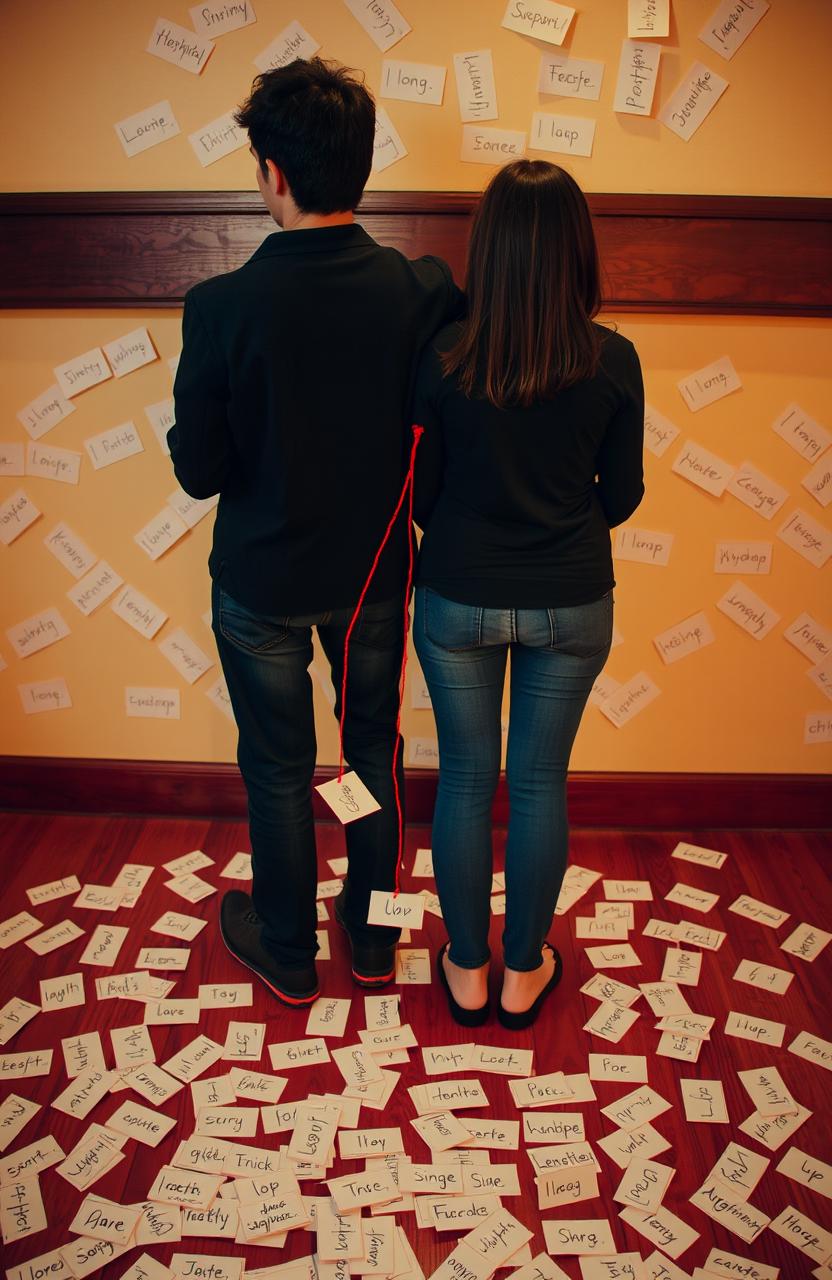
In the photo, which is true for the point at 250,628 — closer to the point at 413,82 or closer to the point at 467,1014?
the point at 467,1014

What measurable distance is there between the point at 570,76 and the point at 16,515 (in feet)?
4.69

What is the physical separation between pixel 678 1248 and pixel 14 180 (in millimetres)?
2156

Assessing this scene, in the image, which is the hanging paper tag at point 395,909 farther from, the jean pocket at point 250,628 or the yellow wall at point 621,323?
the yellow wall at point 621,323

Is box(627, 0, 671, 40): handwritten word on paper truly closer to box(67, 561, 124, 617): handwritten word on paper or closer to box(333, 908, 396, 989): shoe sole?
box(67, 561, 124, 617): handwritten word on paper

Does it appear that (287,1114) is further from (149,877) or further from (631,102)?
(631,102)

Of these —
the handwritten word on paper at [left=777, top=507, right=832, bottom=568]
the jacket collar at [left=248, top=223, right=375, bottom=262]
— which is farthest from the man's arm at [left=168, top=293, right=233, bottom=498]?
the handwritten word on paper at [left=777, top=507, right=832, bottom=568]

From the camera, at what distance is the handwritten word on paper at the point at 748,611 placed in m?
2.07

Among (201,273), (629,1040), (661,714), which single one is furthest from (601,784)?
(201,273)

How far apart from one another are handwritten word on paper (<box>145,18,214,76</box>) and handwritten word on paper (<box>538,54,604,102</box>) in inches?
24.6

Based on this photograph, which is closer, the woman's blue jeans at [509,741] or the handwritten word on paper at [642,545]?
the woman's blue jeans at [509,741]

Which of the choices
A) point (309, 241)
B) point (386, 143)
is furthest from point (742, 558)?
point (309, 241)

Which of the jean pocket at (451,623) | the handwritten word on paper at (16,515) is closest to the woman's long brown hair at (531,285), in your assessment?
the jean pocket at (451,623)

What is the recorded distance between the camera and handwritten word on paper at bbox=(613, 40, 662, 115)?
1.74 m

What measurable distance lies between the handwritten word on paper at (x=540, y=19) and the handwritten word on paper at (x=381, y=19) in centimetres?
19
